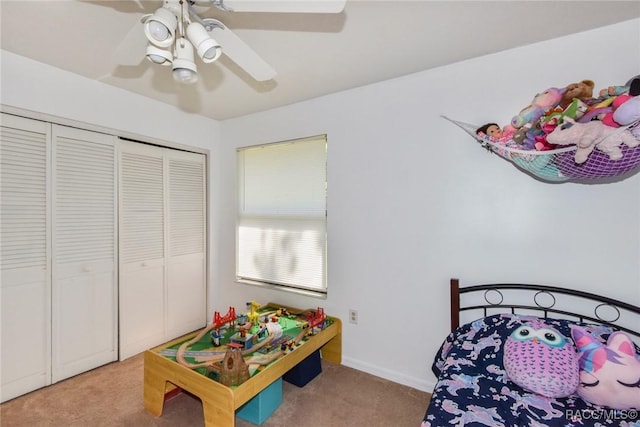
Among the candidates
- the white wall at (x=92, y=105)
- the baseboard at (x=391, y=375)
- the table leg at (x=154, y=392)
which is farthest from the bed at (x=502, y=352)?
the white wall at (x=92, y=105)

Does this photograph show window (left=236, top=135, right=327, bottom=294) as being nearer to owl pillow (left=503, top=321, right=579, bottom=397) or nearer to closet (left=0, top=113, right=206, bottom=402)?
closet (left=0, top=113, right=206, bottom=402)

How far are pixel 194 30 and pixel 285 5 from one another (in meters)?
0.40

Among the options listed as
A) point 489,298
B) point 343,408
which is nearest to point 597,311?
point 489,298

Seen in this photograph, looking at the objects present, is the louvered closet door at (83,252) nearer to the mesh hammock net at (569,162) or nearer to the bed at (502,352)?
the bed at (502,352)

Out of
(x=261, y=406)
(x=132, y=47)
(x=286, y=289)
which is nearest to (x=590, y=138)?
(x=132, y=47)

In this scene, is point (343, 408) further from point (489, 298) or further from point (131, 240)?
point (131, 240)

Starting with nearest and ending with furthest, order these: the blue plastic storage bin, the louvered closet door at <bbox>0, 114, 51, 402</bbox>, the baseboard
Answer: the blue plastic storage bin < the louvered closet door at <bbox>0, 114, 51, 402</bbox> < the baseboard

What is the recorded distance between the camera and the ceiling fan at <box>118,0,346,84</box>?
1.13 metres

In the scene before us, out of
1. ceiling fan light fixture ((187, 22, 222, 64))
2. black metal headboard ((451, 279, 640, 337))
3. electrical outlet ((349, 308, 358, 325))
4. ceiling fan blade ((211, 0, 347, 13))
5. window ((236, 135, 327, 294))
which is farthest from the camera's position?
window ((236, 135, 327, 294))


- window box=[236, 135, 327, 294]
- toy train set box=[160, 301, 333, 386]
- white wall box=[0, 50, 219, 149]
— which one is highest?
white wall box=[0, 50, 219, 149]

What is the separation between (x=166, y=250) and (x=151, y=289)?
1.30ft

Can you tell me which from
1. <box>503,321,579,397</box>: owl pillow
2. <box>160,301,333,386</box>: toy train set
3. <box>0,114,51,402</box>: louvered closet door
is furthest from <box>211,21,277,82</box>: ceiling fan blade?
<box>503,321,579,397</box>: owl pillow

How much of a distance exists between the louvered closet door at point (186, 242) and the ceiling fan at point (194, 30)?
1.84 metres

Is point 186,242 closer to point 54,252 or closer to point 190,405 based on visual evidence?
point 54,252
